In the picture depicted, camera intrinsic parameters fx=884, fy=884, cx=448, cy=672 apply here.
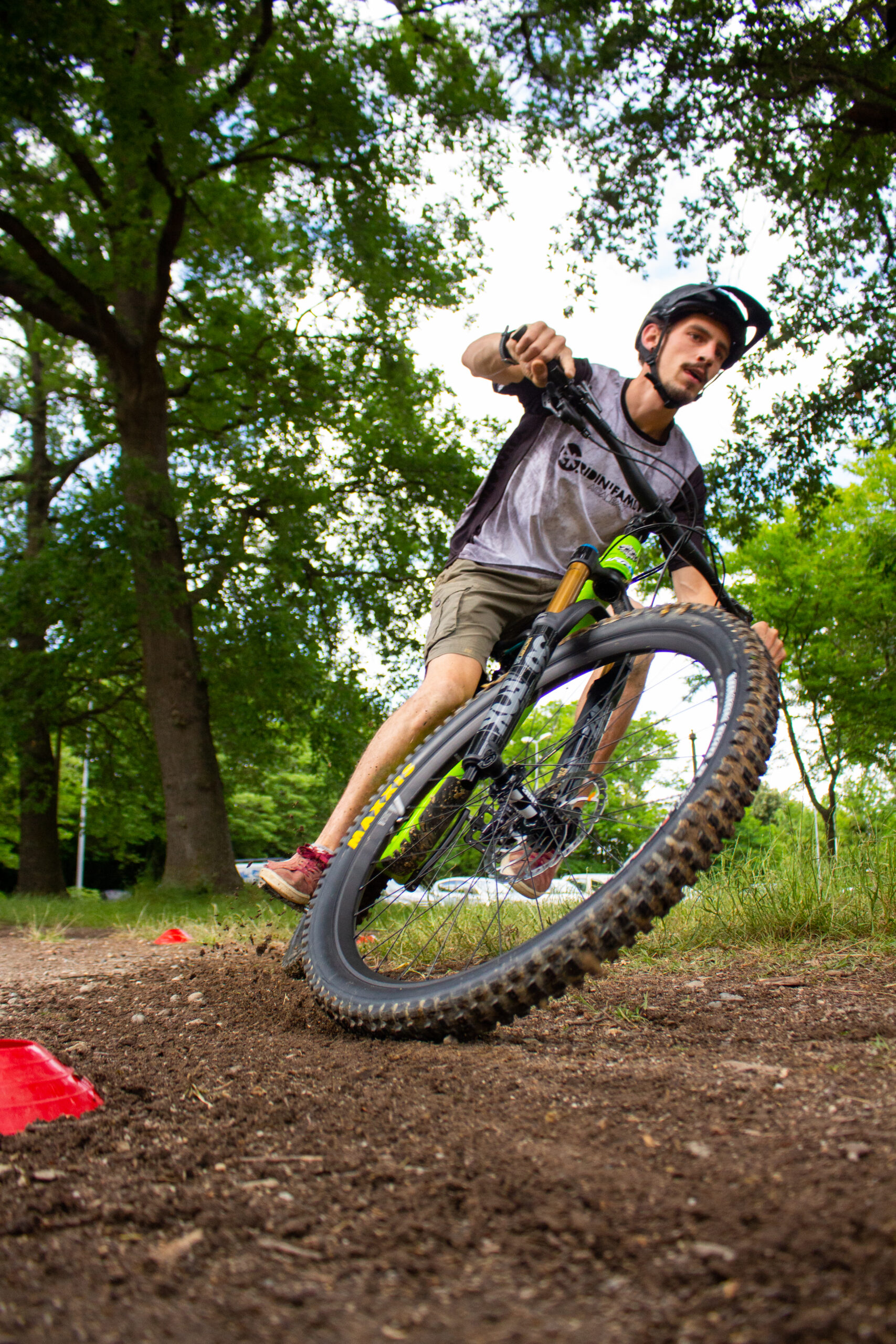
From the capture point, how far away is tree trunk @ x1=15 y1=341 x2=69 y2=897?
39.0ft

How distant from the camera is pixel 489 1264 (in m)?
0.89

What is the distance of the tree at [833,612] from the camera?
16.1 m

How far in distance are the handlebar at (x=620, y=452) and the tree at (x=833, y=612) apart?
553 inches

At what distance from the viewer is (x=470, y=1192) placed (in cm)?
106

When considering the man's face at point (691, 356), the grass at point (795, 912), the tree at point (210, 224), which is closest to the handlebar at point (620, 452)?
the man's face at point (691, 356)

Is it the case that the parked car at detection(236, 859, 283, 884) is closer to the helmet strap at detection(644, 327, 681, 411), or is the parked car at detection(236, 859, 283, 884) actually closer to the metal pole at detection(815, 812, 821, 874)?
the helmet strap at detection(644, 327, 681, 411)

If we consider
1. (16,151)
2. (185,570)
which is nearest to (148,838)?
(185,570)

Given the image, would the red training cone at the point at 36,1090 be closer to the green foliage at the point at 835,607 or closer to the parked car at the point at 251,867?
the parked car at the point at 251,867

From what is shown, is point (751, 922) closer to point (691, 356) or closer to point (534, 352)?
point (691, 356)

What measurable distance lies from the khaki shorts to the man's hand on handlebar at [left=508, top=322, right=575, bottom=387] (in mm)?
605

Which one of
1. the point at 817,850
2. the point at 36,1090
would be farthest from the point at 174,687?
the point at 36,1090

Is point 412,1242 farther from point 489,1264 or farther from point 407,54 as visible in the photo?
point 407,54

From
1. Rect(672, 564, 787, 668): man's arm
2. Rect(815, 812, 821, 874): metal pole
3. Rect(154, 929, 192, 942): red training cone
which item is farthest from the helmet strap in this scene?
Rect(154, 929, 192, 942): red training cone

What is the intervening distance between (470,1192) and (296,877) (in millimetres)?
1593
